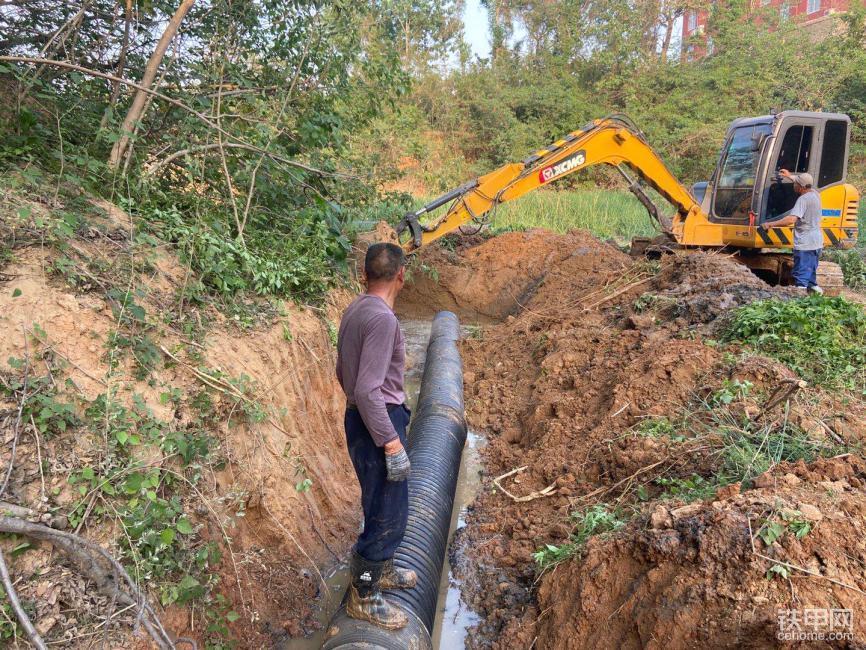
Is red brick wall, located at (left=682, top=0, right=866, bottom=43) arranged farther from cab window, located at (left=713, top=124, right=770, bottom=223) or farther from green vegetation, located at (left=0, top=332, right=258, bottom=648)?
green vegetation, located at (left=0, top=332, right=258, bottom=648)

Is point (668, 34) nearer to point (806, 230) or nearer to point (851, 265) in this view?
point (851, 265)

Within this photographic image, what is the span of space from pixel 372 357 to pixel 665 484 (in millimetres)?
2184

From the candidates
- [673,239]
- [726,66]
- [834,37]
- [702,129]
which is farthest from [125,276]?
[834,37]

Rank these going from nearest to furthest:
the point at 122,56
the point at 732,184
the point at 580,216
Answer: the point at 122,56 < the point at 732,184 < the point at 580,216

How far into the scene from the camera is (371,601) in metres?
2.97

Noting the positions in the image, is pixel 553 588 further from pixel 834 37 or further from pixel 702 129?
pixel 834 37

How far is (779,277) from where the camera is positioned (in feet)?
28.5

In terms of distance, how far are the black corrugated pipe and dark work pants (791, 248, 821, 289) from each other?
4.84 metres

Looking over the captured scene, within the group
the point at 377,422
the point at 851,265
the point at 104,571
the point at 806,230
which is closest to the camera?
the point at 104,571

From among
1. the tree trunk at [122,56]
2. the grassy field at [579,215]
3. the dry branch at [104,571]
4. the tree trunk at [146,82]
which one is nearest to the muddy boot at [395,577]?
the dry branch at [104,571]

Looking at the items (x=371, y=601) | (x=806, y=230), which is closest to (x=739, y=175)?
(x=806, y=230)

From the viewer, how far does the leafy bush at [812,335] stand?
4383 millimetres

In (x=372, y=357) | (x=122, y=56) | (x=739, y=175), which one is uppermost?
(x=122, y=56)

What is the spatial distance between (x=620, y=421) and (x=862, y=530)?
2.16 m
